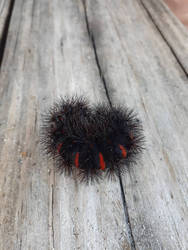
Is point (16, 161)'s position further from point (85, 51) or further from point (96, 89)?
point (85, 51)

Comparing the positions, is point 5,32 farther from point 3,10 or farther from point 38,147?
point 38,147

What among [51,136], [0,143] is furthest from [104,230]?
Result: [0,143]

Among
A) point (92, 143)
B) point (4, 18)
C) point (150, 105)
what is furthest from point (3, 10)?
point (92, 143)

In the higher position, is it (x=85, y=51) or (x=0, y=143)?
(x=85, y=51)

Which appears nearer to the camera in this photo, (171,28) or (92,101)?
(92,101)

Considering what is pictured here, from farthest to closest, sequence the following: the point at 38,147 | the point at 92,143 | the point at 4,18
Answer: the point at 4,18
the point at 38,147
the point at 92,143

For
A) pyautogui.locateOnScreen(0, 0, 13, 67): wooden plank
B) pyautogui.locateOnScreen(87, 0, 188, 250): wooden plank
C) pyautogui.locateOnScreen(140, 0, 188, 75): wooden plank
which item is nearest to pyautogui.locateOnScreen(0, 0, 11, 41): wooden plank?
pyautogui.locateOnScreen(0, 0, 13, 67): wooden plank

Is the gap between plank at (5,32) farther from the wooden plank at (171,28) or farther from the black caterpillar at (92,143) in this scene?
the wooden plank at (171,28)

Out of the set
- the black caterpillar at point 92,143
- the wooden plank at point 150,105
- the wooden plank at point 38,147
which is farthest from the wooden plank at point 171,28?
the black caterpillar at point 92,143
